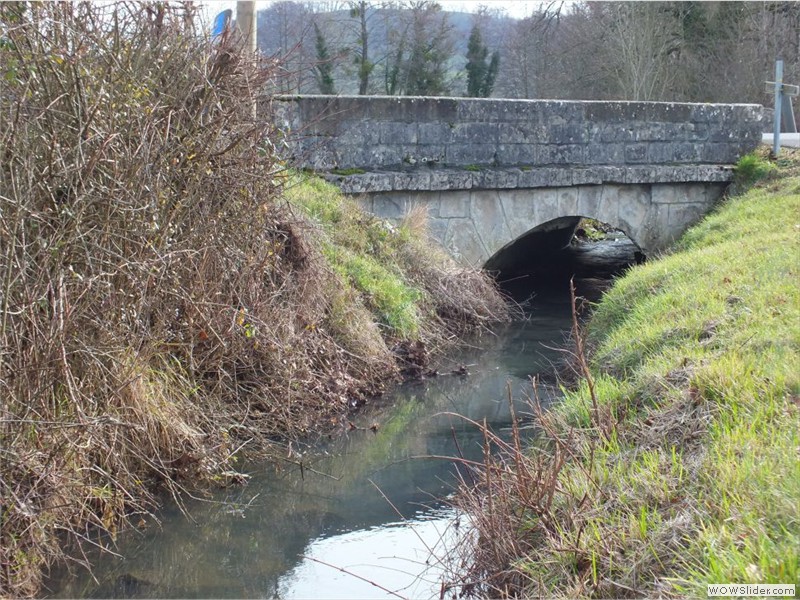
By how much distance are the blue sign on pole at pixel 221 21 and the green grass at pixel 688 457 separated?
Answer: 342 cm

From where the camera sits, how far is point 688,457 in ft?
12.9

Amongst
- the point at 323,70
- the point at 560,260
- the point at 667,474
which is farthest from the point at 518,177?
the point at 323,70

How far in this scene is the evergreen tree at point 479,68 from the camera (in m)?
27.7

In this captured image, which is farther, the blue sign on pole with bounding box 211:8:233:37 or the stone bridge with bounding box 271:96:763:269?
the stone bridge with bounding box 271:96:763:269

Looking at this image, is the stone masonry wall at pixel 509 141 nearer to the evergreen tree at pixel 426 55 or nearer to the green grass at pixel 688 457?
the green grass at pixel 688 457

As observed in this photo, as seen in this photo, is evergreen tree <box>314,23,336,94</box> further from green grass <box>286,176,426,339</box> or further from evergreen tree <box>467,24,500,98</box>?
green grass <box>286,176,426,339</box>

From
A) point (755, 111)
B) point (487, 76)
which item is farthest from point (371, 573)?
point (487, 76)

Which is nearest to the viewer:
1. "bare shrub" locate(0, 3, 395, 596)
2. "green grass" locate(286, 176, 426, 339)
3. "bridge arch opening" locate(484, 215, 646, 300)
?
"bare shrub" locate(0, 3, 395, 596)

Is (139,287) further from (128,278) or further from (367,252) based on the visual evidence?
(367,252)

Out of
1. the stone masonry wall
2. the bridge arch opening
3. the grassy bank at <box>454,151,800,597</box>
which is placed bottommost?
the bridge arch opening

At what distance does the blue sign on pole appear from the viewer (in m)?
6.45

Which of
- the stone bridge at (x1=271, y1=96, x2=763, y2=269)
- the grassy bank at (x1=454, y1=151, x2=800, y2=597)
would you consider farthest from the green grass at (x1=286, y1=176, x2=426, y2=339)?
the grassy bank at (x1=454, y1=151, x2=800, y2=597)

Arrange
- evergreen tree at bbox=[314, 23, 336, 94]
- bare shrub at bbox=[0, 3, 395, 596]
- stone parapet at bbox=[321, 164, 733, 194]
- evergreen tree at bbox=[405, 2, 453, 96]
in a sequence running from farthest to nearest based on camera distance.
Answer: evergreen tree at bbox=[405, 2, 453, 96], evergreen tree at bbox=[314, 23, 336, 94], stone parapet at bbox=[321, 164, 733, 194], bare shrub at bbox=[0, 3, 395, 596]

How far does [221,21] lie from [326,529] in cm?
357
